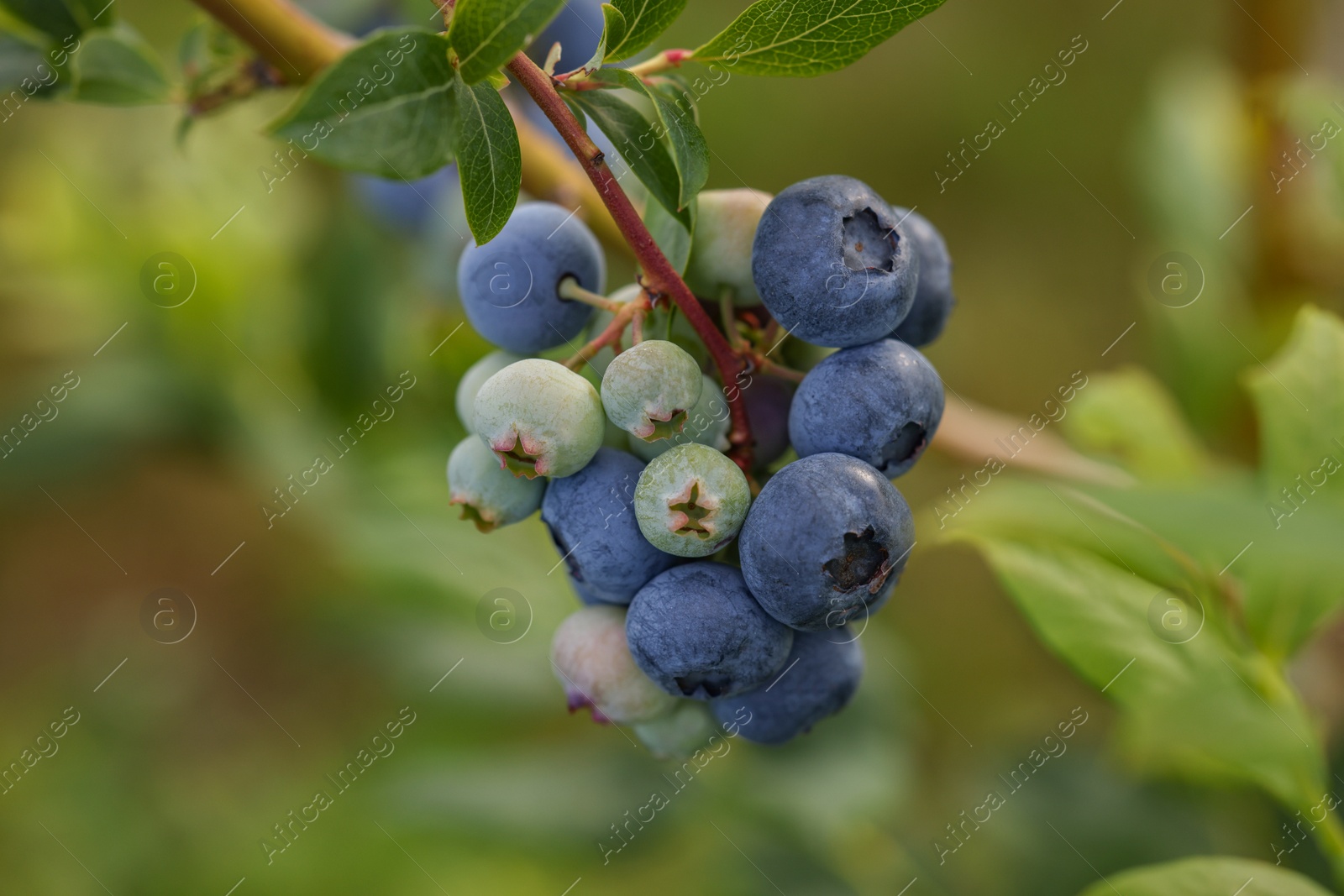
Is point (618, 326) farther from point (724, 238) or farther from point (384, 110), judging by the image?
point (384, 110)

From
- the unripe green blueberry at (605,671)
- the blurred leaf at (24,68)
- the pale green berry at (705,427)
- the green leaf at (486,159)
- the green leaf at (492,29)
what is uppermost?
the blurred leaf at (24,68)

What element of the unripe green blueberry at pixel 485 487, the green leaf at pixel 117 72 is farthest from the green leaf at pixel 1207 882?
the green leaf at pixel 117 72

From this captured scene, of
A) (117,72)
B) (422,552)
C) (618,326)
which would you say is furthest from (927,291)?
(422,552)

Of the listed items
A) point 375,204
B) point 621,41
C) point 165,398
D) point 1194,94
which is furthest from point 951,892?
point 1194,94

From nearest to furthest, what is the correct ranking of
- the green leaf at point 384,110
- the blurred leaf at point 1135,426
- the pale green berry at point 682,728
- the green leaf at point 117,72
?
the green leaf at point 384,110, the pale green berry at point 682,728, the green leaf at point 117,72, the blurred leaf at point 1135,426

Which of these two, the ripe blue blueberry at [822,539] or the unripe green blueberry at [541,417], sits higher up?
the unripe green blueberry at [541,417]

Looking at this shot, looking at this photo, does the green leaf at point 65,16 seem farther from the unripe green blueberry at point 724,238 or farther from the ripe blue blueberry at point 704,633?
the ripe blue blueberry at point 704,633
